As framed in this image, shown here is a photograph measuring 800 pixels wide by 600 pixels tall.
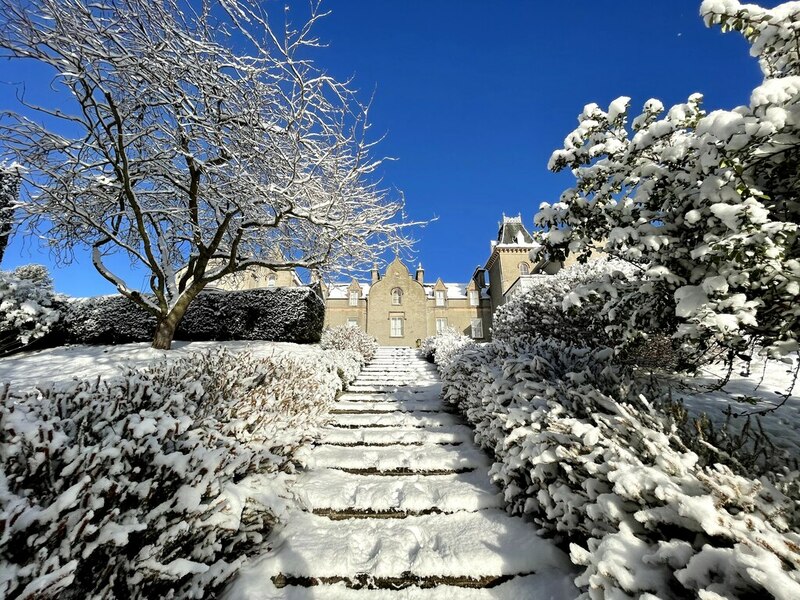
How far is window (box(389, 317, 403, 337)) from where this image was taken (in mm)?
32656

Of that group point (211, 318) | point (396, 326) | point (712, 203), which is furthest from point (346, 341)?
point (396, 326)

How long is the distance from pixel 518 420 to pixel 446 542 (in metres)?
1.22

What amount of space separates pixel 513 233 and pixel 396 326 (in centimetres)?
1446

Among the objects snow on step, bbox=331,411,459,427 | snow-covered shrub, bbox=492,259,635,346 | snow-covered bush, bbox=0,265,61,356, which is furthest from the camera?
snow-covered bush, bbox=0,265,61,356

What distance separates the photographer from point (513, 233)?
1289 inches

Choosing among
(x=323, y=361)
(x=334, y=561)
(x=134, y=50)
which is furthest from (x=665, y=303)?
(x=134, y=50)

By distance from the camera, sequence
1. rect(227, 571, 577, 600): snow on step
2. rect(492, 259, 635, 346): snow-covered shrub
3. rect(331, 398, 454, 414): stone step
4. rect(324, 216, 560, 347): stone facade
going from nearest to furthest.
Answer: rect(227, 571, 577, 600): snow on step → rect(331, 398, 454, 414): stone step → rect(492, 259, 635, 346): snow-covered shrub → rect(324, 216, 560, 347): stone facade

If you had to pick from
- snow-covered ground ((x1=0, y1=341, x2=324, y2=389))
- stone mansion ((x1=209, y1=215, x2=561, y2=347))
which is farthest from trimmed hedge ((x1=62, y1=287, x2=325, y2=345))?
stone mansion ((x1=209, y1=215, x2=561, y2=347))

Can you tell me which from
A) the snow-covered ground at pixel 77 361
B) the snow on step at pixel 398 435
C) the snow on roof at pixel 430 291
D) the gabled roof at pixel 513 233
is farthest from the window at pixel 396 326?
the snow on step at pixel 398 435

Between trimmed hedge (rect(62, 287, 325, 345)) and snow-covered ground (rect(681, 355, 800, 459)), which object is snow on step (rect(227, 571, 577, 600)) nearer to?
snow-covered ground (rect(681, 355, 800, 459))

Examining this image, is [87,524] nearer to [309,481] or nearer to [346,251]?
[309,481]

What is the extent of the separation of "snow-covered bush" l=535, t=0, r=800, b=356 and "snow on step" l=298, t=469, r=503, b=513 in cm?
211

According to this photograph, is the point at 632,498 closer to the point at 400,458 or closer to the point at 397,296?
the point at 400,458

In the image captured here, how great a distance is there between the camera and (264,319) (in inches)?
412
